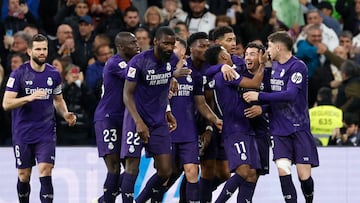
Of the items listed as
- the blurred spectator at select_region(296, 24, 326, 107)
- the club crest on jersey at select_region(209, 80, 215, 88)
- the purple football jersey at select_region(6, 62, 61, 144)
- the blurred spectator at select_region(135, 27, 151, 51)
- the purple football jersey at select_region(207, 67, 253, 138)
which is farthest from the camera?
the blurred spectator at select_region(296, 24, 326, 107)

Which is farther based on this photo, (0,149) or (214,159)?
(0,149)

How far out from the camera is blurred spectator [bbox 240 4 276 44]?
2459cm

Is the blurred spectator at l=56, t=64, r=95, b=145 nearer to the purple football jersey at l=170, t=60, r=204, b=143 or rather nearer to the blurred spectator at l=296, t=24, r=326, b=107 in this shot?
the purple football jersey at l=170, t=60, r=204, b=143

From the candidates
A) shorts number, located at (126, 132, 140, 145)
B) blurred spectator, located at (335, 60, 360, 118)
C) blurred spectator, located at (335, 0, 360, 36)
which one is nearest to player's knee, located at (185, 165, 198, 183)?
shorts number, located at (126, 132, 140, 145)

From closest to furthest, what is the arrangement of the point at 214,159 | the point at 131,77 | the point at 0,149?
the point at 131,77 < the point at 214,159 < the point at 0,149

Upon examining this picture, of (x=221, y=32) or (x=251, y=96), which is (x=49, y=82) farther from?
(x=251, y=96)

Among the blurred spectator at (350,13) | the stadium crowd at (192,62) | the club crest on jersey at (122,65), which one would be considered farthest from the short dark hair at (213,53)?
the blurred spectator at (350,13)

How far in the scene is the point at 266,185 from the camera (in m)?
21.2

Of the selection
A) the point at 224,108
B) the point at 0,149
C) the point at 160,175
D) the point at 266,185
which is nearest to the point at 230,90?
the point at 224,108

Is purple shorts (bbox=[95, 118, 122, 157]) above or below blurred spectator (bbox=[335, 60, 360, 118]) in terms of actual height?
below

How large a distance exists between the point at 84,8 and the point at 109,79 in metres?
5.64

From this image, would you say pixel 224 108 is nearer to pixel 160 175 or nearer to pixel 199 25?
pixel 160 175

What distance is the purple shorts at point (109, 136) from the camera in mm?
19156

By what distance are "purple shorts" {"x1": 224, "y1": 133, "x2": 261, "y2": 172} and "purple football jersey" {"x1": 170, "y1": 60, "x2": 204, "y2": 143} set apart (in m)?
0.67
